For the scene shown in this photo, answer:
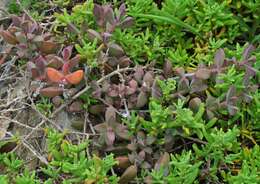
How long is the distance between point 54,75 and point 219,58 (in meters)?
0.73

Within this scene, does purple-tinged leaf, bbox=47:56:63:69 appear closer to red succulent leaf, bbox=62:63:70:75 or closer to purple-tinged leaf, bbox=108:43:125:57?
red succulent leaf, bbox=62:63:70:75

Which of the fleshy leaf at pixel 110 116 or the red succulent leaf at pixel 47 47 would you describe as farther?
the red succulent leaf at pixel 47 47

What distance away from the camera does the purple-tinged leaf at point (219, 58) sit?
8.38 feet

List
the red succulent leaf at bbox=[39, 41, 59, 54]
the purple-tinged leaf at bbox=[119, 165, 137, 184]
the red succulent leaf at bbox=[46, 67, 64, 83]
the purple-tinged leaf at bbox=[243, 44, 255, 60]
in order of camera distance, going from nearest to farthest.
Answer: the purple-tinged leaf at bbox=[119, 165, 137, 184] → the red succulent leaf at bbox=[46, 67, 64, 83] → the purple-tinged leaf at bbox=[243, 44, 255, 60] → the red succulent leaf at bbox=[39, 41, 59, 54]

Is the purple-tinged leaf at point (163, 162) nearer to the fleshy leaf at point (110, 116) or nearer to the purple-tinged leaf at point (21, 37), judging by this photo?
the fleshy leaf at point (110, 116)

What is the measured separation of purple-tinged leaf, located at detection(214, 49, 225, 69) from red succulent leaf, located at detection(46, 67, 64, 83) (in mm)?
681

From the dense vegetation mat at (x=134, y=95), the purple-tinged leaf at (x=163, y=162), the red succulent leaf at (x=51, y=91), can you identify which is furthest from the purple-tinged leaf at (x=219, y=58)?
the red succulent leaf at (x=51, y=91)

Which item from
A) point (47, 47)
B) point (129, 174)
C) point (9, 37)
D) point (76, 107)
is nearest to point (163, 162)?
point (129, 174)

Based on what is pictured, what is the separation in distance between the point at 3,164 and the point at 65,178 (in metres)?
0.28

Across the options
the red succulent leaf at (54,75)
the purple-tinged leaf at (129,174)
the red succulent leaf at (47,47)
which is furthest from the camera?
the red succulent leaf at (47,47)

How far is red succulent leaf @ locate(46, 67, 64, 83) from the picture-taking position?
248 centimetres

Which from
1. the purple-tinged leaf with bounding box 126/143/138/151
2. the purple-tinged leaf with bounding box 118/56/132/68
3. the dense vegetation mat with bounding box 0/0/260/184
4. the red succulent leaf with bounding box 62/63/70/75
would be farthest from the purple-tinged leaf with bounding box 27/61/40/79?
the purple-tinged leaf with bounding box 126/143/138/151

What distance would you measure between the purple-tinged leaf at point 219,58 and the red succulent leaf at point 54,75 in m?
0.68

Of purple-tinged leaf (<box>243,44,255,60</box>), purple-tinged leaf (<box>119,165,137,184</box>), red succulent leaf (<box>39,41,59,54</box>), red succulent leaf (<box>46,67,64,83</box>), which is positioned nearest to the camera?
purple-tinged leaf (<box>119,165,137,184</box>)
